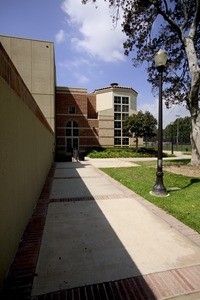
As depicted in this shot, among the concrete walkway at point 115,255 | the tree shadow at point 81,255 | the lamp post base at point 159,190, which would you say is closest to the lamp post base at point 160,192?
the lamp post base at point 159,190

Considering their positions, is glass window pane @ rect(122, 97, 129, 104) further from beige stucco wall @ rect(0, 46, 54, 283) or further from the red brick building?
beige stucco wall @ rect(0, 46, 54, 283)

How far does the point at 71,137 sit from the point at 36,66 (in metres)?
11.1

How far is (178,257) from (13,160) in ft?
9.39

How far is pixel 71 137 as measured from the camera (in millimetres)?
30359

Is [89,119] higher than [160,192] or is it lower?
higher

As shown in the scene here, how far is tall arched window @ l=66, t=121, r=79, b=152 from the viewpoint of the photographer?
3030 cm

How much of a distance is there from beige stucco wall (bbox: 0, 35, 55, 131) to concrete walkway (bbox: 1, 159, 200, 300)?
18.3 metres

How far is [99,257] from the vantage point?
319 cm

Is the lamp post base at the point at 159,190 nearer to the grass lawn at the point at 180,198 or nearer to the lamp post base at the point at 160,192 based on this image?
the lamp post base at the point at 160,192

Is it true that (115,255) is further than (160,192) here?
No

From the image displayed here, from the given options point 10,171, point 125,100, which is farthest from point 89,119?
point 10,171

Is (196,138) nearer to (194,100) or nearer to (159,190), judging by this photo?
(194,100)

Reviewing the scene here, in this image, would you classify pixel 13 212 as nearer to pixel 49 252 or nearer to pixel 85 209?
pixel 49 252

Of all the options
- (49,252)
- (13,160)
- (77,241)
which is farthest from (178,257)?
(13,160)
